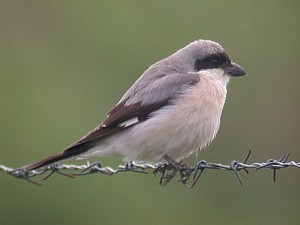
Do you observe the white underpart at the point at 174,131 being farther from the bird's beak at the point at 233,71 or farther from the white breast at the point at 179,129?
the bird's beak at the point at 233,71

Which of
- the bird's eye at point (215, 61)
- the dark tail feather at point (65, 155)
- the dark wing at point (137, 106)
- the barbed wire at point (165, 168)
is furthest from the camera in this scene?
the bird's eye at point (215, 61)

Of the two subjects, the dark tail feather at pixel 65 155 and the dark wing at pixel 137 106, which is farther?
the dark wing at pixel 137 106

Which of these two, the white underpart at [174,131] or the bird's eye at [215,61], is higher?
the bird's eye at [215,61]

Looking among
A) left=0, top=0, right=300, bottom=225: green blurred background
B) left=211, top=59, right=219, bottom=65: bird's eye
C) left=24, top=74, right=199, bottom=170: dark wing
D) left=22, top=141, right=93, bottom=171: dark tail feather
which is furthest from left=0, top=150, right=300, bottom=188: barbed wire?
left=0, top=0, right=300, bottom=225: green blurred background

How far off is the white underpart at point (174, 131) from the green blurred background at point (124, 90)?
4.51m

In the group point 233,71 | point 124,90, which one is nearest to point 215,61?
point 233,71

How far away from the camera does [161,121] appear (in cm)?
650

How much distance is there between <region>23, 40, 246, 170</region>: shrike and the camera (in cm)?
643

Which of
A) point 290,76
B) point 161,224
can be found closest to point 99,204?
point 161,224

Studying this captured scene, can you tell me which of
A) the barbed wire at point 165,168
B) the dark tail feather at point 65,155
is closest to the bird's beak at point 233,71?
the barbed wire at point 165,168

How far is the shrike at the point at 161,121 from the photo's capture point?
643 centimetres

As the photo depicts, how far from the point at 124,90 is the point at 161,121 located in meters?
6.08

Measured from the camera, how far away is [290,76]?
14.6 meters

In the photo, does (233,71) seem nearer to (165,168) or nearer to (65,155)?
(165,168)
